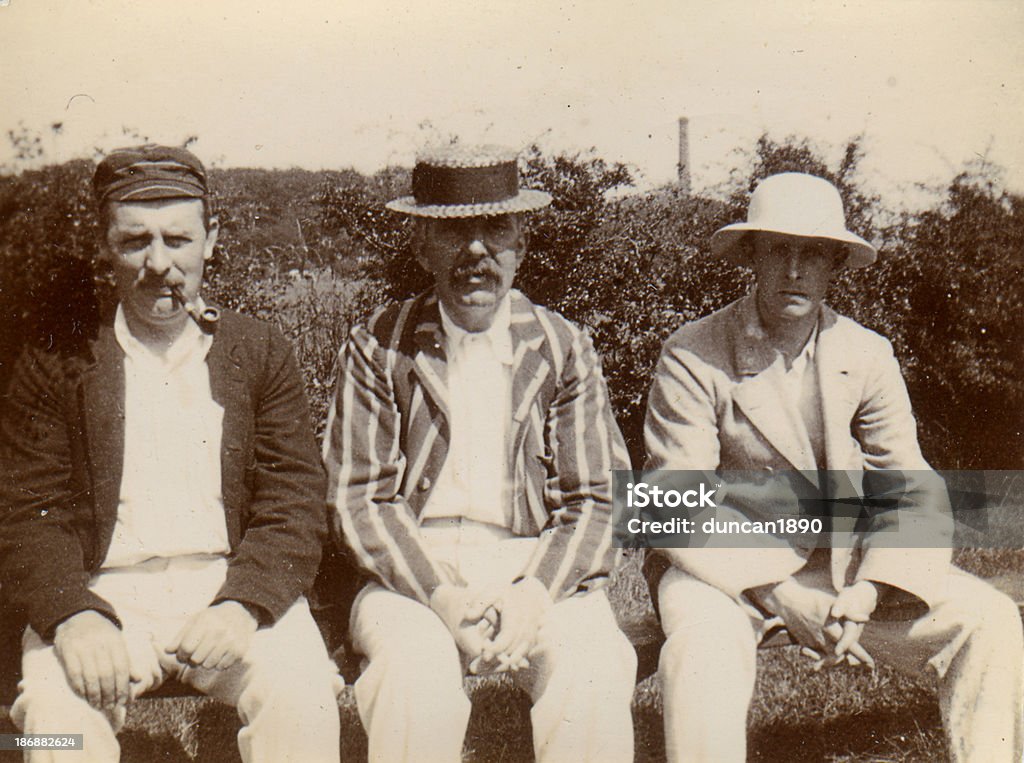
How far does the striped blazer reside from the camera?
9.53 ft

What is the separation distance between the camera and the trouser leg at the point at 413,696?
8.61ft

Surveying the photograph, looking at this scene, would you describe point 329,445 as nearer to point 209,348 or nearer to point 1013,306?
point 209,348

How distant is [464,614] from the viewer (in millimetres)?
2742

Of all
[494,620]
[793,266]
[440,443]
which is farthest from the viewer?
[793,266]

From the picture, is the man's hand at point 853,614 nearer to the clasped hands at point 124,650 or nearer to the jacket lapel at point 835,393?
the jacket lapel at point 835,393

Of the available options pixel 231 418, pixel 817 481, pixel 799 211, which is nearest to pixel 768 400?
pixel 817 481

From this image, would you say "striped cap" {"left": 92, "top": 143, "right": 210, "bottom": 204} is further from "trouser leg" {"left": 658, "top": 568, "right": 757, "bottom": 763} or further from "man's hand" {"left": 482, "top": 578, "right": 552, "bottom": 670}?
"trouser leg" {"left": 658, "top": 568, "right": 757, "bottom": 763}

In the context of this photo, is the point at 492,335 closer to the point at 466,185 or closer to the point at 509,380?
the point at 509,380

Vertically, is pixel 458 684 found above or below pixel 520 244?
below

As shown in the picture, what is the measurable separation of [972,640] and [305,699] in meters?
1.84

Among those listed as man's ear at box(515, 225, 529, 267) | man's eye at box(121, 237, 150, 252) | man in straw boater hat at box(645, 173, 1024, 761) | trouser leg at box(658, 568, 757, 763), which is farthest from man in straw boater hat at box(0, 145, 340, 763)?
man in straw boater hat at box(645, 173, 1024, 761)

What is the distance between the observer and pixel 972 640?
297cm

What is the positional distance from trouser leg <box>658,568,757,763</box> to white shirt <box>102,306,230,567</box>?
1273mm

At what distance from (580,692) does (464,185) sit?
1.39 m
